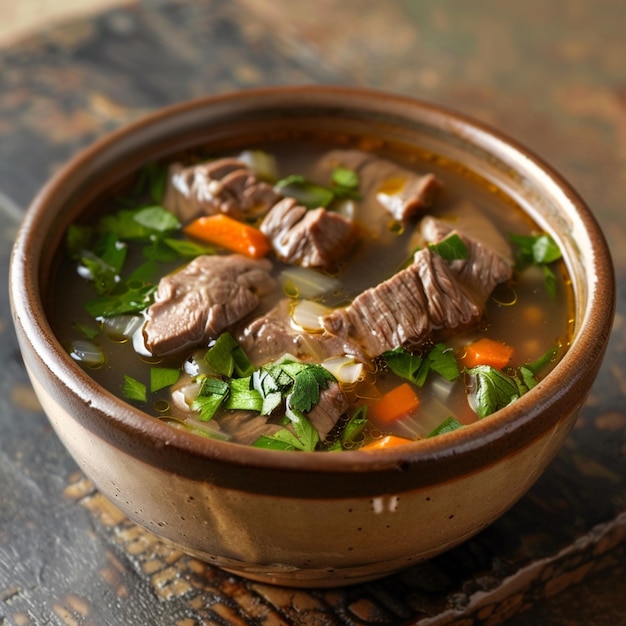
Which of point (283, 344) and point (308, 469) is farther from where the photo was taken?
point (283, 344)

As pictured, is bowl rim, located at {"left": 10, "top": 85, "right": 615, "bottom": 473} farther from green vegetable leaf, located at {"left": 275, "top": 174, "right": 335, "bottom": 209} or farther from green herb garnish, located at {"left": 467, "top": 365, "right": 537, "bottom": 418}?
green vegetable leaf, located at {"left": 275, "top": 174, "right": 335, "bottom": 209}

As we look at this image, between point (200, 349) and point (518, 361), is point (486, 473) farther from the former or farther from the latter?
point (200, 349)

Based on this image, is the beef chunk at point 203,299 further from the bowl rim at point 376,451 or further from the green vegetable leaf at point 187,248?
the bowl rim at point 376,451

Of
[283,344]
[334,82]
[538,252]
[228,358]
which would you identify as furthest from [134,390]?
[334,82]

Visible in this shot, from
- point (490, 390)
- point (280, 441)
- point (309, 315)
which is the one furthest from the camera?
point (309, 315)

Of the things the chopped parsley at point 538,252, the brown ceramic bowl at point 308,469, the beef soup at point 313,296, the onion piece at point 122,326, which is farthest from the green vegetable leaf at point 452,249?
the onion piece at point 122,326

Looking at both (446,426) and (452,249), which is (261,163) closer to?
(452,249)

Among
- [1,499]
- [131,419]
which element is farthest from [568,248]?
[1,499]
